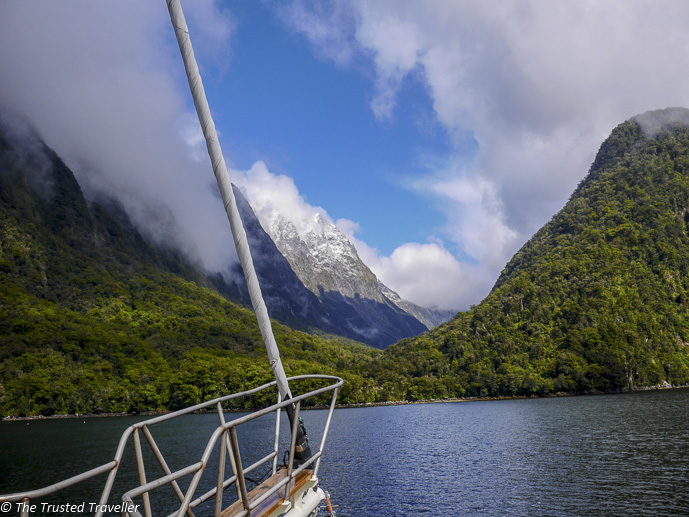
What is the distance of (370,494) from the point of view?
36688 mm

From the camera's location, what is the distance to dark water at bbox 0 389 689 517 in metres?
32.1

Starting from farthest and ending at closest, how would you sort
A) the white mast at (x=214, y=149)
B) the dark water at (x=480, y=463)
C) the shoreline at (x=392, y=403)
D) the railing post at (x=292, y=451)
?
the shoreline at (x=392, y=403) < the dark water at (x=480, y=463) < the railing post at (x=292, y=451) < the white mast at (x=214, y=149)

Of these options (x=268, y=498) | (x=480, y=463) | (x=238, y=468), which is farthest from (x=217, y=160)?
(x=480, y=463)

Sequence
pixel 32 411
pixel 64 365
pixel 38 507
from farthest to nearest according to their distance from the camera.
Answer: pixel 64 365
pixel 32 411
pixel 38 507

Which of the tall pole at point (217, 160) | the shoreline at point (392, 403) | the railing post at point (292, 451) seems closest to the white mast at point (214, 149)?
the tall pole at point (217, 160)

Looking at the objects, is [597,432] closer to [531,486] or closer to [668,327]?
[531,486]

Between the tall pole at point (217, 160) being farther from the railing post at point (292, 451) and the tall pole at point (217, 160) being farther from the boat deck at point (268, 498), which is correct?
the boat deck at point (268, 498)

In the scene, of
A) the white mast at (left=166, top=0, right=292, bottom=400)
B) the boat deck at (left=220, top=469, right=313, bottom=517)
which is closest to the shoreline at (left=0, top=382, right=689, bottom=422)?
the boat deck at (left=220, top=469, right=313, bottom=517)

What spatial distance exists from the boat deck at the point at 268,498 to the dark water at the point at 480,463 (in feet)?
83.0

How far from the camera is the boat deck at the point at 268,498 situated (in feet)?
27.1

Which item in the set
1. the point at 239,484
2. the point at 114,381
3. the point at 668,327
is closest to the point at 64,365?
the point at 114,381

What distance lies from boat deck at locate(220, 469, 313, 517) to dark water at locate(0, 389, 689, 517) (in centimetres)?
2531

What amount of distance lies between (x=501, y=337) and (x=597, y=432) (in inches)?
5479

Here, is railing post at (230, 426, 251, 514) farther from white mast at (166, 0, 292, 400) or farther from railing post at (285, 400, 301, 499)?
white mast at (166, 0, 292, 400)
